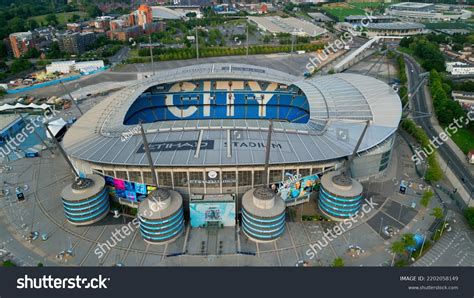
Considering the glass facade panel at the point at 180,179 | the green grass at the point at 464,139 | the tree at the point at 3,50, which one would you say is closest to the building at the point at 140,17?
the tree at the point at 3,50

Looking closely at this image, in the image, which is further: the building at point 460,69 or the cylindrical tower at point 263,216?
the building at point 460,69

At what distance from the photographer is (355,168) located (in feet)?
160

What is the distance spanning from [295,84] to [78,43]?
9360cm

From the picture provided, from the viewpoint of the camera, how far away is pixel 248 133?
1866 inches

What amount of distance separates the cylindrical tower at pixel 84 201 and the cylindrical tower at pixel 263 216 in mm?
17801

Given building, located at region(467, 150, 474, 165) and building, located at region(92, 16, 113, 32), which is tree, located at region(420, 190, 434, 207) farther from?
building, located at region(92, 16, 113, 32)

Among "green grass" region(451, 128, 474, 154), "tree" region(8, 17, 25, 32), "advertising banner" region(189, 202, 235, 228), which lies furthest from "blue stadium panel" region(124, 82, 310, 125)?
"tree" region(8, 17, 25, 32)

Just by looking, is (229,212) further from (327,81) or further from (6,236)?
(327,81)

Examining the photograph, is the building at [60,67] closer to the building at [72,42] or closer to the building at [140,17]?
the building at [72,42]

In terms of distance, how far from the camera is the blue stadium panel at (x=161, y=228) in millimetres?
38406

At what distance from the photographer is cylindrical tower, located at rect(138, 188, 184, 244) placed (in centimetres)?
3838

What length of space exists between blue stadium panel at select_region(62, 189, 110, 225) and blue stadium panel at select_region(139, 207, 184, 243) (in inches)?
277

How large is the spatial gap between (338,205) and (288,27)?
13523 centimetres
